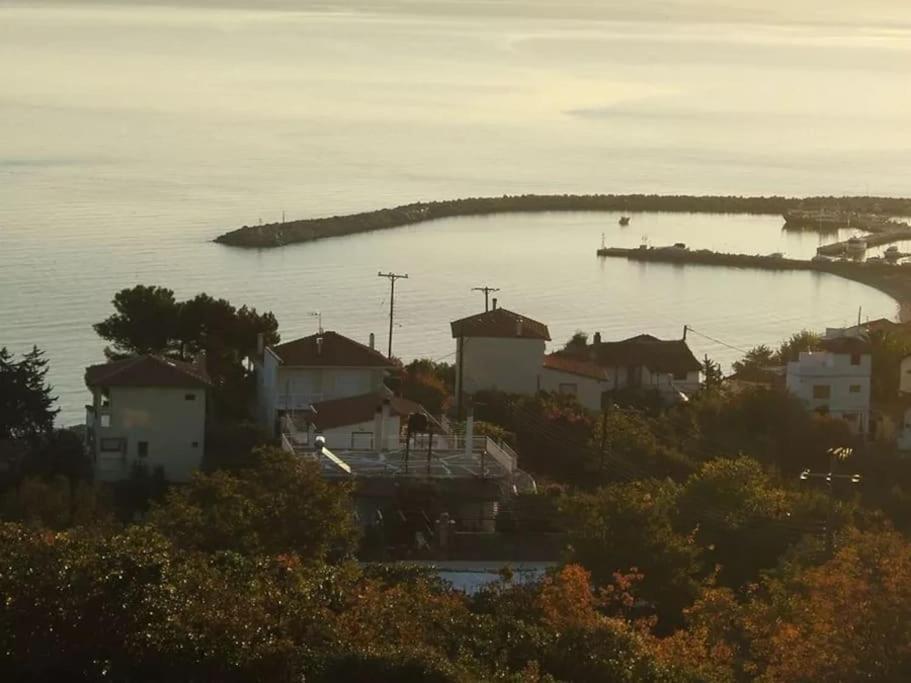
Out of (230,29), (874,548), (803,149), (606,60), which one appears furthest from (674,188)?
(230,29)

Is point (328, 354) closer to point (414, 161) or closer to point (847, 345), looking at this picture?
point (847, 345)

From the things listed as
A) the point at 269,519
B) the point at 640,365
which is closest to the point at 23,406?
the point at 640,365

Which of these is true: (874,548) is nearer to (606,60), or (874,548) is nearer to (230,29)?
(606,60)

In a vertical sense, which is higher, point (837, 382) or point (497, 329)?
point (497, 329)

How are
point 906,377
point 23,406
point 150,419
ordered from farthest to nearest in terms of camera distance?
1. point 906,377
2. point 23,406
3. point 150,419

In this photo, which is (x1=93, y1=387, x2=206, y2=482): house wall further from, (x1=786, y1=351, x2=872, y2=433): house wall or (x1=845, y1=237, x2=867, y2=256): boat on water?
(x1=845, y1=237, x2=867, y2=256): boat on water

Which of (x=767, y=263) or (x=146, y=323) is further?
(x=767, y=263)

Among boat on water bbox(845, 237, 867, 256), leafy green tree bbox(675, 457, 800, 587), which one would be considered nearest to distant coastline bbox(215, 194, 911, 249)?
boat on water bbox(845, 237, 867, 256)

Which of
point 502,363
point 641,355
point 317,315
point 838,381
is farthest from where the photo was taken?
point 317,315

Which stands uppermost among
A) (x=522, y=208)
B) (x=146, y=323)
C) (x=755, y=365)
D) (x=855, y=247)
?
(x=522, y=208)
